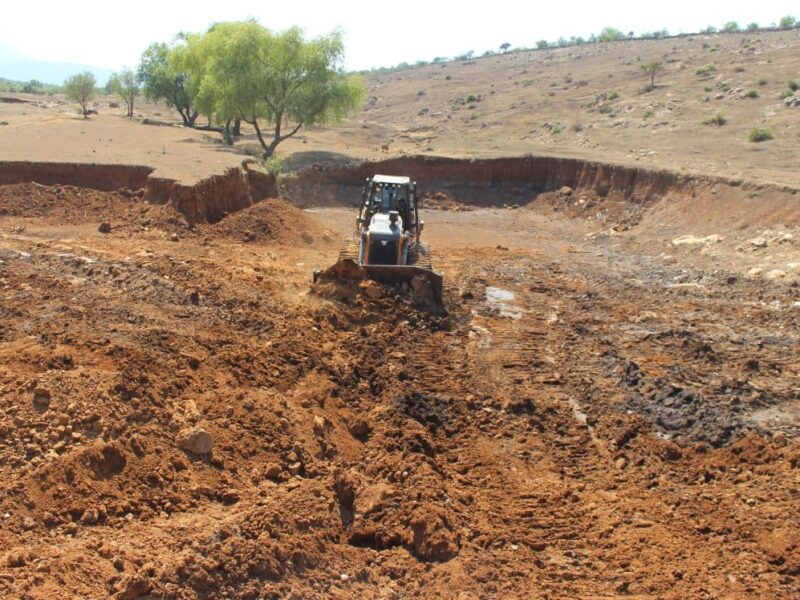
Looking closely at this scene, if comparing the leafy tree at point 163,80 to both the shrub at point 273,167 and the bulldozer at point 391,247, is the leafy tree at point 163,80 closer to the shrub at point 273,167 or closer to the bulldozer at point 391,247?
the shrub at point 273,167

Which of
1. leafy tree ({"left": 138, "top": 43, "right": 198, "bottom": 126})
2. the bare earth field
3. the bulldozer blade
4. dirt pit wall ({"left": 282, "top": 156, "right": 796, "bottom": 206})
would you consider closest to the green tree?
leafy tree ({"left": 138, "top": 43, "right": 198, "bottom": 126})

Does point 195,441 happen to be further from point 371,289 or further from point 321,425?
point 371,289

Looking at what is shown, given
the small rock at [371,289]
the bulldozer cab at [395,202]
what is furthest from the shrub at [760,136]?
the small rock at [371,289]

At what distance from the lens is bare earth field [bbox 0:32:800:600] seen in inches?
295

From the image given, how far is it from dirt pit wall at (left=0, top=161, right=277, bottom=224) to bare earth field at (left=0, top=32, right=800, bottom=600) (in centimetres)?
15

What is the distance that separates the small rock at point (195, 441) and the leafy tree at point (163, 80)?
38532 millimetres

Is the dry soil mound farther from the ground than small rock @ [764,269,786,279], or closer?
closer

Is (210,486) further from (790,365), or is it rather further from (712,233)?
(712,233)

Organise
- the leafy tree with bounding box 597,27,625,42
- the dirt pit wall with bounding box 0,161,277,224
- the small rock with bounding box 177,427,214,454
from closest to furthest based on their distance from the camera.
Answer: the small rock with bounding box 177,427,214,454 → the dirt pit wall with bounding box 0,161,277,224 → the leafy tree with bounding box 597,27,625,42

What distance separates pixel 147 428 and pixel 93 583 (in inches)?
97.9

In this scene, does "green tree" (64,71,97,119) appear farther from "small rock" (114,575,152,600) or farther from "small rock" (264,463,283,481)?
"small rock" (114,575,152,600)

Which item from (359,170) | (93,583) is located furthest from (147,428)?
(359,170)

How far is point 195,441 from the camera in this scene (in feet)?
28.2

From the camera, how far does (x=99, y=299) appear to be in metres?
13.0
